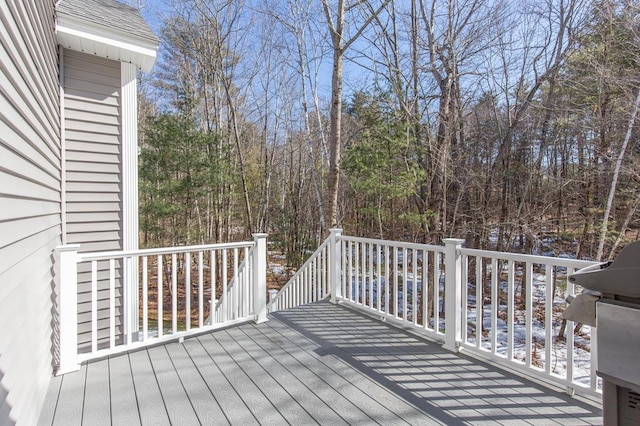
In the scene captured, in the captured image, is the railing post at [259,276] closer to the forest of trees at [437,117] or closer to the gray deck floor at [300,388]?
the gray deck floor at [300,388]

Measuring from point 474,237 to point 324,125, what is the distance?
19.6 feet

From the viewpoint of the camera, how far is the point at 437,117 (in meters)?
7.38

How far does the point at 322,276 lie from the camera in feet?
16.5

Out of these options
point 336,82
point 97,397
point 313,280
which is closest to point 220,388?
point 97,397

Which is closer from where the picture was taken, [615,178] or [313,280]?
[313,280]

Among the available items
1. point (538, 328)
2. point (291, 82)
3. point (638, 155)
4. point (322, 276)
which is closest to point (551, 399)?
point (322, 276)

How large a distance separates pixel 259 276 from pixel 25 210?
2176 mm

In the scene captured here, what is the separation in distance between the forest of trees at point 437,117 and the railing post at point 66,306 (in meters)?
3.88

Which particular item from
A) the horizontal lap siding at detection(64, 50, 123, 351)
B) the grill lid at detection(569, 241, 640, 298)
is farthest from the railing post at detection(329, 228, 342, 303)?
the grill lid at detection(569, 241, 640, 298)

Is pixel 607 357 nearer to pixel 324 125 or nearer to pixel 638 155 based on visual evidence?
pixel 638 155

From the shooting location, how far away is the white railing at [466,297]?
7.97ft

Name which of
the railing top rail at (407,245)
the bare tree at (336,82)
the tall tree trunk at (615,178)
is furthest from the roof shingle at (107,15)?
the tall tree trunk at (615,178)

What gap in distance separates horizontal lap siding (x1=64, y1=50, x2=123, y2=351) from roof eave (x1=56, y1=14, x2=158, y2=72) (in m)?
0.14

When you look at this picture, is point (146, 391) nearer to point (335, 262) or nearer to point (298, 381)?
point (298, 381)
